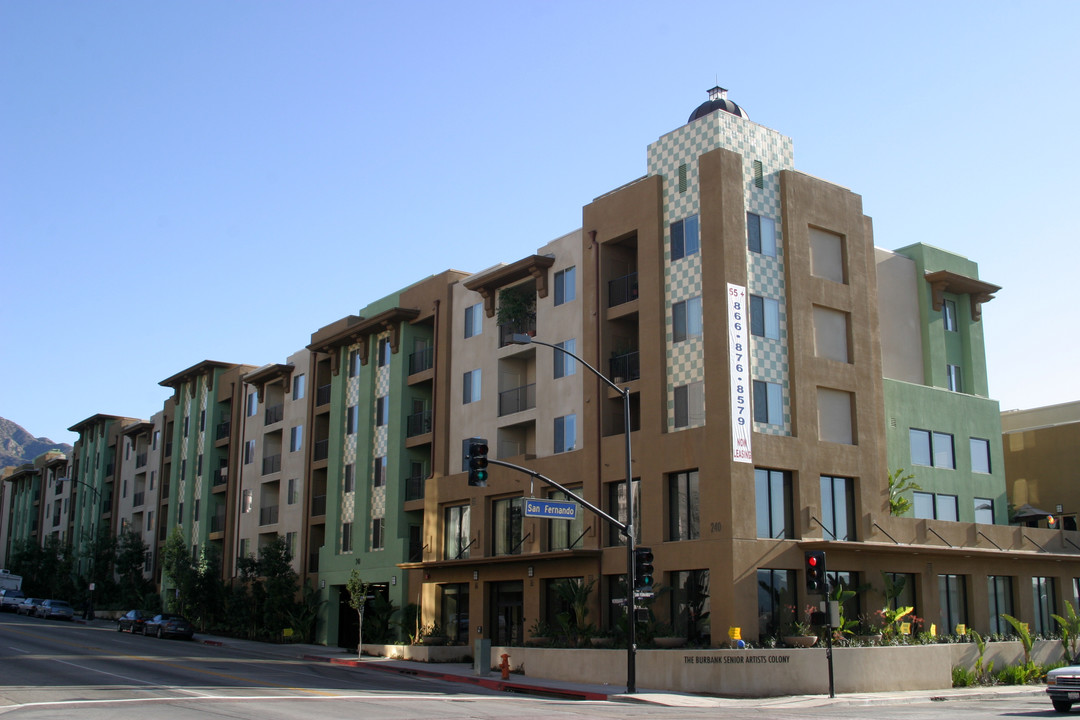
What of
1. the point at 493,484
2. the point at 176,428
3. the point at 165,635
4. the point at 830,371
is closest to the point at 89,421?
the point at 176,428

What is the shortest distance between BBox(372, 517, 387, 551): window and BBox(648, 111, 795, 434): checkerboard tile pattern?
2040 centimetres

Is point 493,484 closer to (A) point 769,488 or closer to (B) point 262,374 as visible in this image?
(A) point 769,488

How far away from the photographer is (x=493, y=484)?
44.3 m

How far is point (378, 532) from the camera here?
2061 inches

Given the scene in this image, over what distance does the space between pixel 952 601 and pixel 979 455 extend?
8141 mm

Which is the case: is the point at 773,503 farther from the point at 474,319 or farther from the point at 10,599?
the point at 10,599

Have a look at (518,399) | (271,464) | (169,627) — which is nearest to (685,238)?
(518,399)

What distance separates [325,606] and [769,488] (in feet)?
94.8

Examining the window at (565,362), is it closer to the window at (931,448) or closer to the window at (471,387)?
the window at (471,387)

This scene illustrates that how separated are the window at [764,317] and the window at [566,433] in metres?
8.28

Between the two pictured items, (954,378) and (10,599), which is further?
(10,599)

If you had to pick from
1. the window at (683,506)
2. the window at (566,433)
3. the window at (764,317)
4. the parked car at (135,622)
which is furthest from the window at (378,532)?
the window at (764,317)

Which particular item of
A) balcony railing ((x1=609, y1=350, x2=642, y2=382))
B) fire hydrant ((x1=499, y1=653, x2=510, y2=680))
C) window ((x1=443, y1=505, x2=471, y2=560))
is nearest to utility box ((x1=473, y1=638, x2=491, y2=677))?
fire hydrant ((x1=499, y1=653, x2=510, y2=680))

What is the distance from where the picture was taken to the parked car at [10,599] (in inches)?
3063
